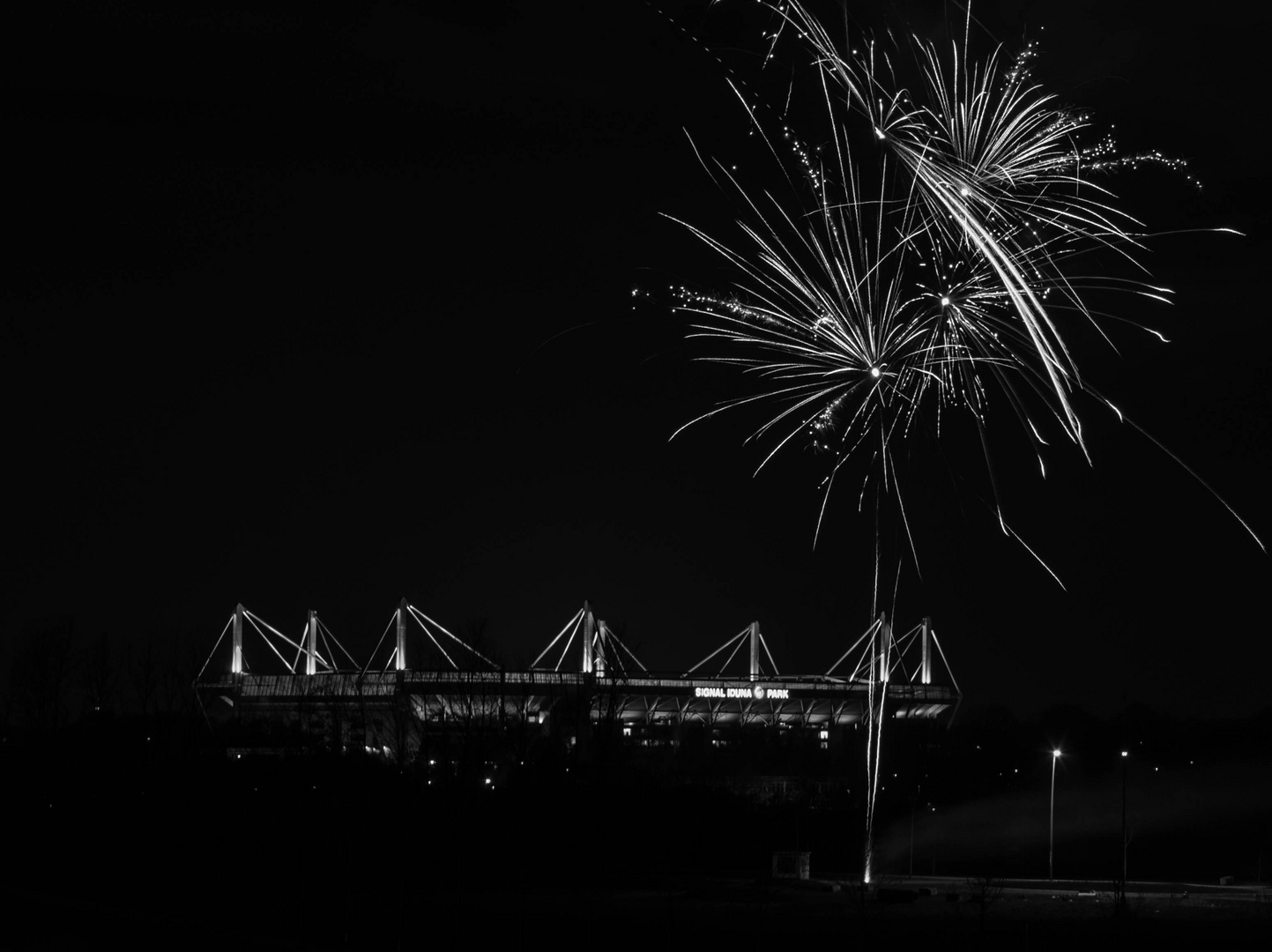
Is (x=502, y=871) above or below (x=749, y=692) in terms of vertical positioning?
below

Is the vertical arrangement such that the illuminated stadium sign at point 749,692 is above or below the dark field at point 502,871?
above

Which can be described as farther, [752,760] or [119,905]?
[752,760]

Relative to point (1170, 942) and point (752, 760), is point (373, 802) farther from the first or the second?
point (752, 760)

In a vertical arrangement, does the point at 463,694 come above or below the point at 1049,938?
above

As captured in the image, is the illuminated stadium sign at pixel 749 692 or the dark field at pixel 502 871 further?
the illuminated stadium sign at pixel 749 692

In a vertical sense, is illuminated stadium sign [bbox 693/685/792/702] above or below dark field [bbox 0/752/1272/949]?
above

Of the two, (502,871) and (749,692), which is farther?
(749,692)

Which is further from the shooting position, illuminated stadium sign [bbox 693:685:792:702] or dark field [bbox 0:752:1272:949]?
illuminated stadium sign [bbox 693:685:792:702]

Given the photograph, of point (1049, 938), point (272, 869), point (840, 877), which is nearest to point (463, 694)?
point (840, 877)
